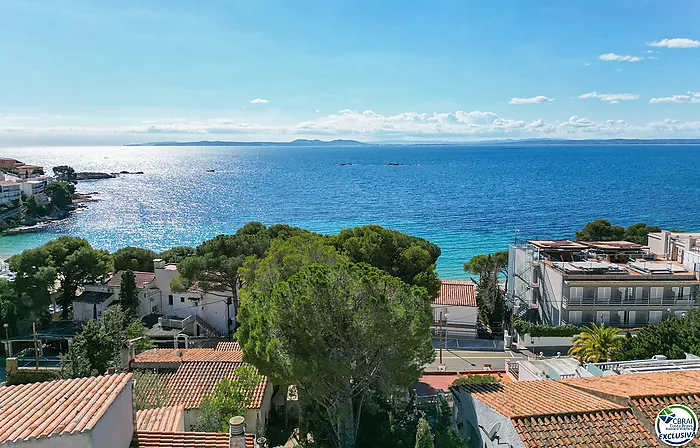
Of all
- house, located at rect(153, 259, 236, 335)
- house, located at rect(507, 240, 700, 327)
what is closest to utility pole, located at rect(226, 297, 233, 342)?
house, located at rect(153, 259, 236, 335)

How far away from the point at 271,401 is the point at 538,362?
9.82 meters

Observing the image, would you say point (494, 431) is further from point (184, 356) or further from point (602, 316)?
point (602, 316)

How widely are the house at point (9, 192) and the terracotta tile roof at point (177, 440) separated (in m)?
104

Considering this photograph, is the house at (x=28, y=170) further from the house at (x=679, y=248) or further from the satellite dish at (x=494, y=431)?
the satellite dish at (x=494, y=431)

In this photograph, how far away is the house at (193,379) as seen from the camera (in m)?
16.6

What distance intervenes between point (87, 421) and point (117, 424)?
1.03 metres

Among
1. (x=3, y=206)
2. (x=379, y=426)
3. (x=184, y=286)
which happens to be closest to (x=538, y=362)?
(x=379, y=426)

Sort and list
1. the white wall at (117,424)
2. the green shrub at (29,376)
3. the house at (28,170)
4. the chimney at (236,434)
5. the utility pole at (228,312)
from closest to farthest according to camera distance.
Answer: the white wall at (117,424), the chimney at (236,434), the green shrub at (29,376), the utility pole at (228,312), the house at (28,170)

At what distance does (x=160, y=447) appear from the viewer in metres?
9.67

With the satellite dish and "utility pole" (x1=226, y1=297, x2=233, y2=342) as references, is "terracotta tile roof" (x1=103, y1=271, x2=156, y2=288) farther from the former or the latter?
the satellite dish

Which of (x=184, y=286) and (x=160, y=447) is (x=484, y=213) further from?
(x=160, y=447)

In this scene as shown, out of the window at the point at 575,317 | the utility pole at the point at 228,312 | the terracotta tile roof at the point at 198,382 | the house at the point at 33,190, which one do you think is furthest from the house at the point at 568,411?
the house at the point at 33,190

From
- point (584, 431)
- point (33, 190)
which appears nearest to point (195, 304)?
point (584, 431)

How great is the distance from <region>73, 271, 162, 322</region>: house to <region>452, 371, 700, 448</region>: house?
1004 inches
